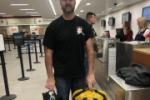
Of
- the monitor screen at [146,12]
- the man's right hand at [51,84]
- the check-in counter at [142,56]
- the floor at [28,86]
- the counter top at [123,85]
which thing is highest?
the monitor screen at [146,12]

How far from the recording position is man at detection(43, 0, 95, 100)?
183 cm

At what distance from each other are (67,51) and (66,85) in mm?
380

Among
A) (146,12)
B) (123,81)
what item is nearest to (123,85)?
(123,81)

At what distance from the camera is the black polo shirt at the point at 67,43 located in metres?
1.83

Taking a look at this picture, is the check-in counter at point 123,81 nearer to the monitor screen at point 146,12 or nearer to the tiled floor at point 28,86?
the tiled floor at point 28,86

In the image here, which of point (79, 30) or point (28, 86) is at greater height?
point (79, 30)

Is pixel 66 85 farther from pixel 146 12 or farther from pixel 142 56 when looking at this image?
pixel 146 12

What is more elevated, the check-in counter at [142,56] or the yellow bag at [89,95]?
the check-in counter at [142,56]

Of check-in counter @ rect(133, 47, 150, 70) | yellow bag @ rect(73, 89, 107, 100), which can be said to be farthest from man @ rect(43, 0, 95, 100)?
check-in counter @ rect(133, 47, 150, 70)

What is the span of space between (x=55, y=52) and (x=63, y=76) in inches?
10.5

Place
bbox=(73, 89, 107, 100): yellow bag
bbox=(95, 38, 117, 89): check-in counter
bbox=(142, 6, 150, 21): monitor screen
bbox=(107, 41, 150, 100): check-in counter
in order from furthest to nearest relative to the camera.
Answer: bbox=(142, 6, 150, 21): monitor screen
bbox=(95, 38, 117, 89): check-in counter
bbox=(107, 41, 150, 100): check-in counter
bbox=(73, 89, 107, 100): yellow bag

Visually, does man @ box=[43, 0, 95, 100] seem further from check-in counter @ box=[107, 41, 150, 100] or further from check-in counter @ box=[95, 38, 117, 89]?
check-in counter @ box=[95, 38, 117, 89]

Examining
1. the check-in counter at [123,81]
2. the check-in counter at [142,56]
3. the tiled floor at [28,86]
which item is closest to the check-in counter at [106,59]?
the check-in counter at [123,81]

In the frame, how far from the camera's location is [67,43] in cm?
185
